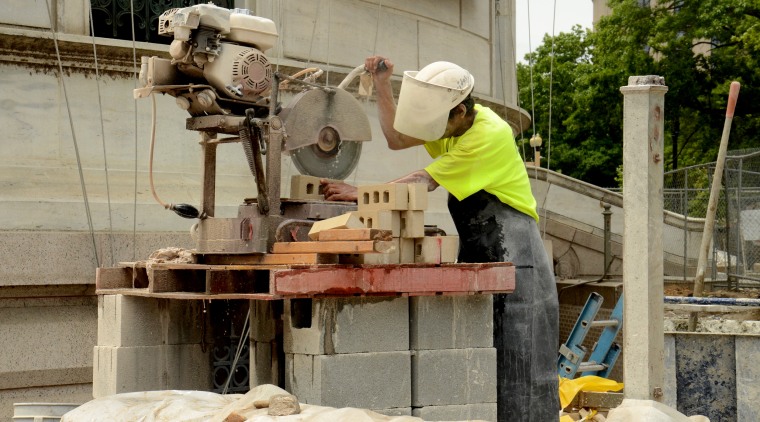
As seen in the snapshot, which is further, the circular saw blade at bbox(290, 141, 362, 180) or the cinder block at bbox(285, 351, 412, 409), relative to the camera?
the circular saw blade at bbox(290, 141, 362, 180)

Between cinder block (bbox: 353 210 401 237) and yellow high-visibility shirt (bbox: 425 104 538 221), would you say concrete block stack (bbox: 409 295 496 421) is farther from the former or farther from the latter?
yellow high-visibility shirt (bbox: 425 104 538 221)

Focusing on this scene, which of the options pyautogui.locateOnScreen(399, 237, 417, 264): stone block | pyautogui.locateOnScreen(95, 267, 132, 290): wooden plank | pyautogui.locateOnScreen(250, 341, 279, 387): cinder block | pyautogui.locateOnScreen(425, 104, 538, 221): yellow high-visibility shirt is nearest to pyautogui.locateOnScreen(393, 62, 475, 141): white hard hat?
pyautogui.locateOnScreen(425, 104, 538, 221): yellow high-visibility shirt

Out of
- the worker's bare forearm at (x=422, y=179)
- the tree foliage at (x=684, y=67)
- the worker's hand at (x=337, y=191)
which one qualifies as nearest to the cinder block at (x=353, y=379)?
the worker's bare forearm at (x=422, y=179)

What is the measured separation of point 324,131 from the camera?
6195 millimetres

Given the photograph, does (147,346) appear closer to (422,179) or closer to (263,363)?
(263,363)

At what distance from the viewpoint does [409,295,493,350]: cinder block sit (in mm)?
5625

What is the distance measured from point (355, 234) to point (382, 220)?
10.6 inches

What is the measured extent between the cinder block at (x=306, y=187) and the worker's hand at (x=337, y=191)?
3cm

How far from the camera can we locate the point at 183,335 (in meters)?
6.58

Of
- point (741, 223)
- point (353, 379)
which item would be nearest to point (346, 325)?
point (353, 379)

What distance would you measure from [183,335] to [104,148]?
3349mm

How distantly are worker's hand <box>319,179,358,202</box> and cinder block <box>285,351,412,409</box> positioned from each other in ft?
3.78

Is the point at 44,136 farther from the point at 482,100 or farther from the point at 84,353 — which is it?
the point at 482,100

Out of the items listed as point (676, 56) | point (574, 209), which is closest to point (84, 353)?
point (574, 209)
